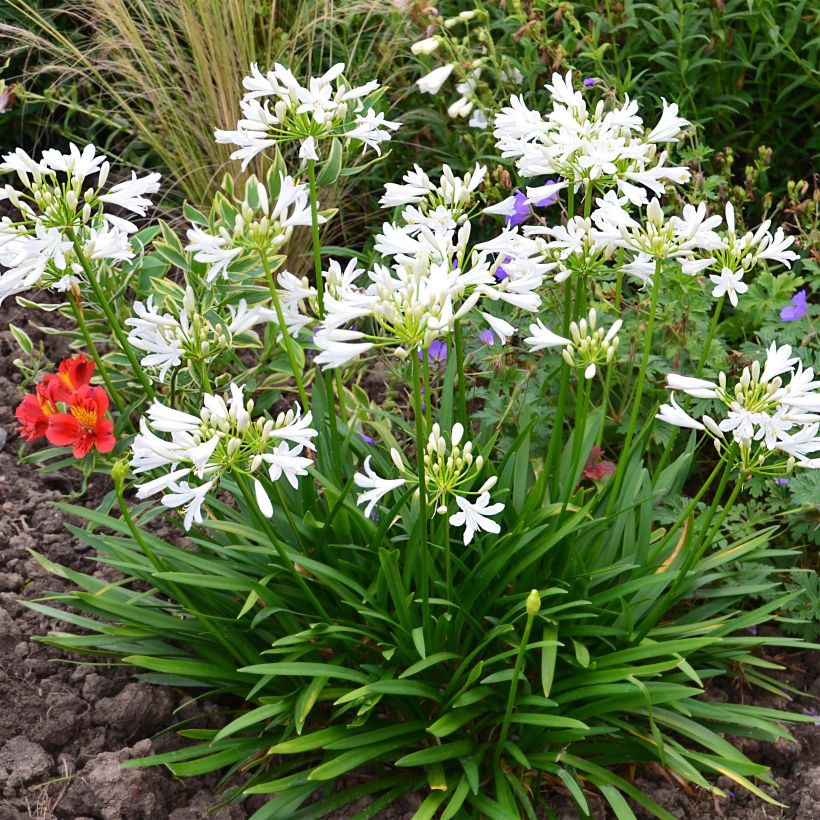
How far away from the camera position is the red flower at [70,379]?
2.58 metres

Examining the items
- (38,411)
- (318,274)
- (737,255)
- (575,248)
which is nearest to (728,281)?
(737,255)

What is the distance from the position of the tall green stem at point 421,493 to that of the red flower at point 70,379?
0.97 meters

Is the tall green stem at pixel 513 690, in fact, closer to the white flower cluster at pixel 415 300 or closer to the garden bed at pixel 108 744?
the garden bed at pixel 108 744

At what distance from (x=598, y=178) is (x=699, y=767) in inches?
52.6

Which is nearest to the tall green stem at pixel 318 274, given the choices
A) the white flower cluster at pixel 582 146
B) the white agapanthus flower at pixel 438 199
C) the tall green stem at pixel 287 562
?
the white agapanthus flower at pixel 438 199

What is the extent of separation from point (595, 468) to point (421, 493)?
39.2 inches

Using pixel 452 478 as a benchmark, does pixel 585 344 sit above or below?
above

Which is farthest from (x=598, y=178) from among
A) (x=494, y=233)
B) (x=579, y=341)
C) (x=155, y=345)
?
(x=494, y=233)

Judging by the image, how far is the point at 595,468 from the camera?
110 inches

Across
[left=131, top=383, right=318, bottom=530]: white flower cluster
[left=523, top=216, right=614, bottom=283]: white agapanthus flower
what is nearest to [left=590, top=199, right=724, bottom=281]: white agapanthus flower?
[left=523, top=216, right=614, bottom=283]: white agapanthus flower

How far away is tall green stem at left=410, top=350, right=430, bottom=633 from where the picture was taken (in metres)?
1.82

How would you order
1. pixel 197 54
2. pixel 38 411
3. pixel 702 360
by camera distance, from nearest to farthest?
pixel 702 360, pixel 38 411, pixel 197 54

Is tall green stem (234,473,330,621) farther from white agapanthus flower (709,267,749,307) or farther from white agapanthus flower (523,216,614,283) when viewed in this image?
white agapanthus flower (709,267,749,307)

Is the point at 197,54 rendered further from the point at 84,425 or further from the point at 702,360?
the point at 702,360
